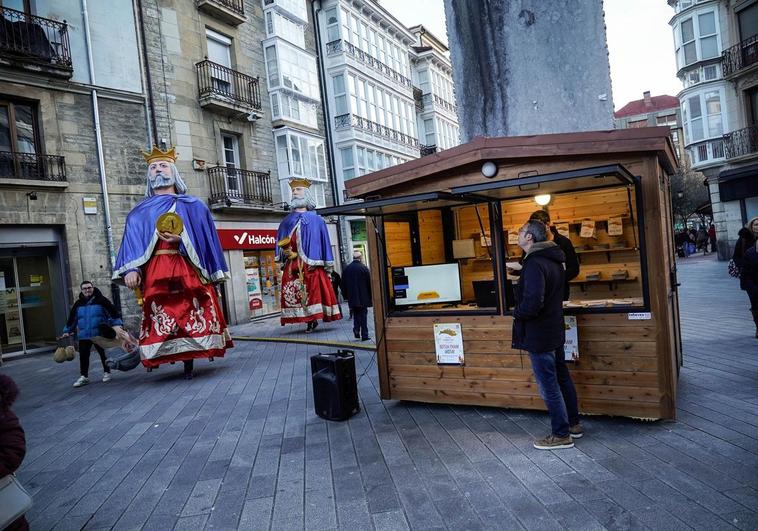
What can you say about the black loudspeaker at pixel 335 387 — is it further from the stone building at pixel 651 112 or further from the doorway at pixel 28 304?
the stone building at pixel 651 112

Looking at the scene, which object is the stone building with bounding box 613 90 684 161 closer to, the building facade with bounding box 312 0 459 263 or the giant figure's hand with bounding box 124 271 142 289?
the building facade with bounding box 312 0 459 263

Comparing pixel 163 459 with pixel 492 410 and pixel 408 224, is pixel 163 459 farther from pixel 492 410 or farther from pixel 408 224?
pixel 408 224

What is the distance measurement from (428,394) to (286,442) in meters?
1.62

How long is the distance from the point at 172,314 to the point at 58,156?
27.3 feet

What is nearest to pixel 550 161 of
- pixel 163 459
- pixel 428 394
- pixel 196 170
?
pixel 428 394

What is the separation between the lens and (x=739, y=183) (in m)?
22.7

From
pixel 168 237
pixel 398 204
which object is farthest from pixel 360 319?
pixel 398 204

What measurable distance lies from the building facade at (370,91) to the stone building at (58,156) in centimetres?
881

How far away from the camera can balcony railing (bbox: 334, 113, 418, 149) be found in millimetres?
26984

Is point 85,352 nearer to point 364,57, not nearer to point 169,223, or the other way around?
point 169,223

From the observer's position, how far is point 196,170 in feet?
58.1

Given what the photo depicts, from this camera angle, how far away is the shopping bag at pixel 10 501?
280cm

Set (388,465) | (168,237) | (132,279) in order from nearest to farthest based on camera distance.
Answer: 1. (388,465)
2. (132,279)
3. (168,237)

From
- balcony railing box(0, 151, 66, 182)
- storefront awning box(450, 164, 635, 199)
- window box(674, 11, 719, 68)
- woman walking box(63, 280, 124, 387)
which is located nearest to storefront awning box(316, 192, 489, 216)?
storefront awning box(450, 164, 635, 199)
